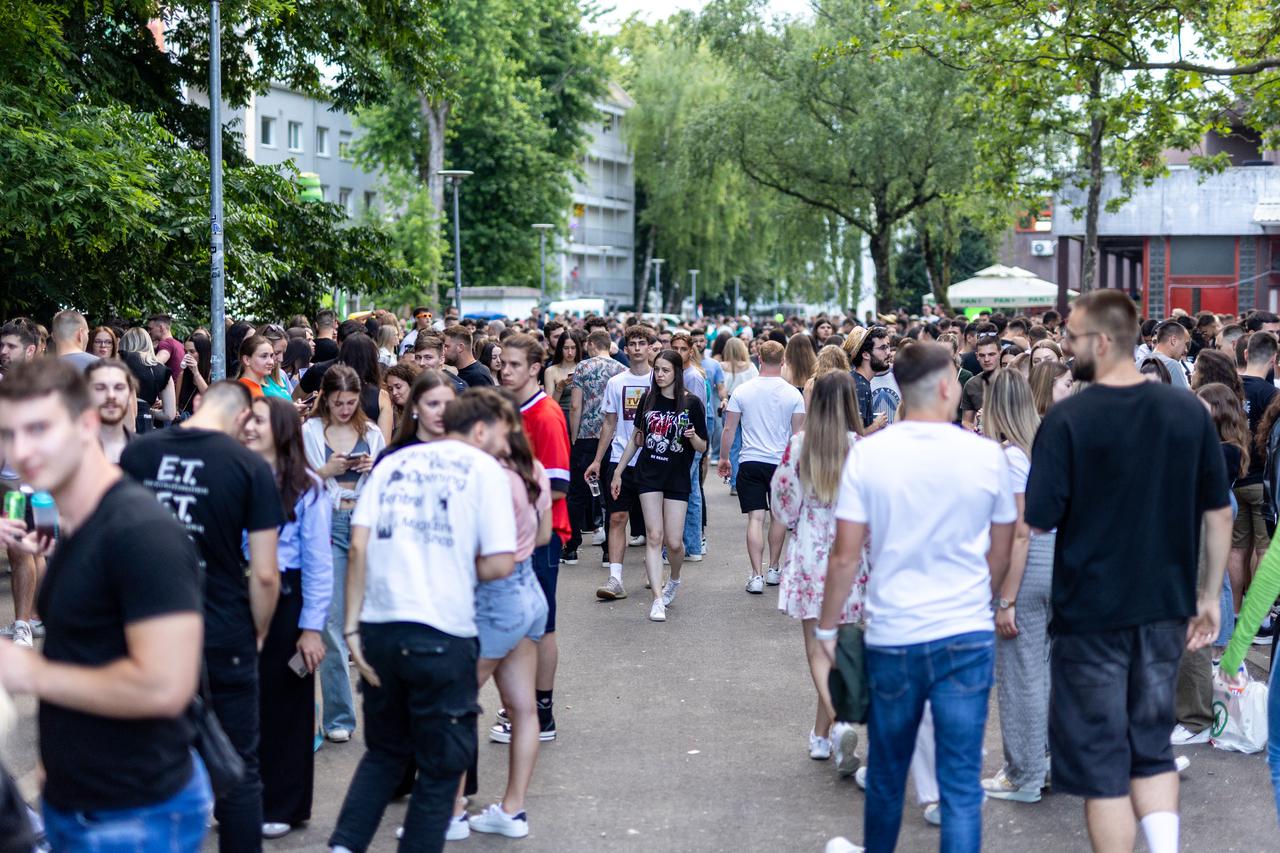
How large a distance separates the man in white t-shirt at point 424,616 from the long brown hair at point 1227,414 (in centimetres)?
508

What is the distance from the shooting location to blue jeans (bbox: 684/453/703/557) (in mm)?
13180

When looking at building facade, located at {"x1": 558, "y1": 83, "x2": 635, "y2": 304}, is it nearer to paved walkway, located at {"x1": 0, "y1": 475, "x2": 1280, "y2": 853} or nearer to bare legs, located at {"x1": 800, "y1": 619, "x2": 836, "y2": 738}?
paved walkway, located at {"x1": 0, "y1": 475, "x2": 1280, "y2": 853}

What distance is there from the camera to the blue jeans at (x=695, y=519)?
13.2m

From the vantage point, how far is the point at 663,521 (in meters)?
10.7

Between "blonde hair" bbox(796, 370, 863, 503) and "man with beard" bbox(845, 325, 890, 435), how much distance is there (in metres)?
3.92

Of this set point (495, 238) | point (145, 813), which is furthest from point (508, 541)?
point (495, 238)

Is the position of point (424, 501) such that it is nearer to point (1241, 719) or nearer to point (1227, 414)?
point (1241, 719)

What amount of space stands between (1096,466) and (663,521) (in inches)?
236

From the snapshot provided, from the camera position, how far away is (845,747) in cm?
673

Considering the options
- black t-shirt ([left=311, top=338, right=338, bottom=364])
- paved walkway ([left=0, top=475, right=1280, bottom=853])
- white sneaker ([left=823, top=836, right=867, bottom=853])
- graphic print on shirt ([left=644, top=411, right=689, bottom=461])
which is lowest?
paved walkway ([left=0, top=475, right=1280, bottom=853])

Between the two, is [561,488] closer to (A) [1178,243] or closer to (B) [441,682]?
(B) [441,682]

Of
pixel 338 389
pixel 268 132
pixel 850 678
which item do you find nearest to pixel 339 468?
pixel 338 389

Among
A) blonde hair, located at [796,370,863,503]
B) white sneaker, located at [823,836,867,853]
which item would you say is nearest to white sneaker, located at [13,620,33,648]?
blonde hair, located at [796,370,863,503]

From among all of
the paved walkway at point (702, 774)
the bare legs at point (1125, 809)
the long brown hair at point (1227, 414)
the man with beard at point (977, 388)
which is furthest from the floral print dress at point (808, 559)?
the man with beard at point (977, 388)
